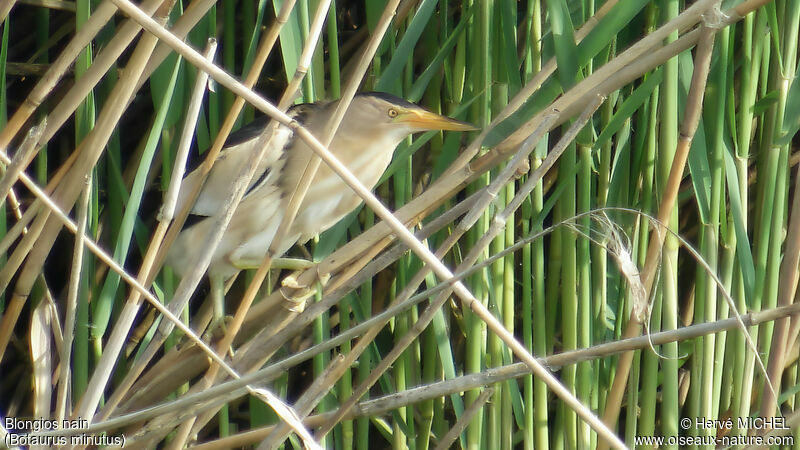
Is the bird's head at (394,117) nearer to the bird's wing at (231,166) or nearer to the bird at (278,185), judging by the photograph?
the bird at (278,185)

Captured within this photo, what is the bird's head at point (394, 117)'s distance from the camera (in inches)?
53.9

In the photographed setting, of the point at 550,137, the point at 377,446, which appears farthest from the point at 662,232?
the point at 377,446

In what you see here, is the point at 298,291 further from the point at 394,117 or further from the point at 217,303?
the point at 394,117

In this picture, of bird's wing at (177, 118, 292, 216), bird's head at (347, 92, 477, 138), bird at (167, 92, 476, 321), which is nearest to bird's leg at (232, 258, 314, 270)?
bird at (167, 92, 476, 321)

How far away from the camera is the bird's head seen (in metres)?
1.37

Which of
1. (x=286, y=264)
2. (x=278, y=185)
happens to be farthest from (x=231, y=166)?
(x=286, y=264)

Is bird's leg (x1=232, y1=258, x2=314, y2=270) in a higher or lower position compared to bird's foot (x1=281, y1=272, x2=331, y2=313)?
higher

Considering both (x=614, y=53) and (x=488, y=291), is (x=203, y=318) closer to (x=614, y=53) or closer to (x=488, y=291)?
→ (x=488, y=291)

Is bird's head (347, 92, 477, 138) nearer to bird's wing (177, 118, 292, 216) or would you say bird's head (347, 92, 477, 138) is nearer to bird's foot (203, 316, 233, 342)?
bird's wing (177, 118, 292, 216)

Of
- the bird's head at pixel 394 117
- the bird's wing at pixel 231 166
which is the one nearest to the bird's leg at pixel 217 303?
the bird's wing at pixel 231 166

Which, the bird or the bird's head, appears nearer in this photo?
the bird's head

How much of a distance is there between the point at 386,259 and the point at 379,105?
1.60 feet

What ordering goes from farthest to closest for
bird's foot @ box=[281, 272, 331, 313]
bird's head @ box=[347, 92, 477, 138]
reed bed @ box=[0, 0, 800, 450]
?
bird's head @ box=[347, 92, 477, 138] < bird's foot @ box=[281, 272, 331, 313] < reed bed @ box=[0, 0, 800, 450]

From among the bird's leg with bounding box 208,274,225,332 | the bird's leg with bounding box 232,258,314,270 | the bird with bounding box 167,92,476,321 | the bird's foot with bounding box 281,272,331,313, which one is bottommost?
the bird's foot with bounding box 281,272,331,313
